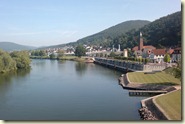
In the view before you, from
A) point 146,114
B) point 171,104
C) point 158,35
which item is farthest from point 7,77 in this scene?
point 171,104

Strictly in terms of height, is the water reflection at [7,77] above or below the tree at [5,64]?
below

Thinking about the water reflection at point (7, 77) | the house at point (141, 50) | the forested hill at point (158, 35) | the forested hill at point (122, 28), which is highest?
the forested hill at point (122, 28)

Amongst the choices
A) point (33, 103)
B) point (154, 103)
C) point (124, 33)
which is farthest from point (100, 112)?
point (124, 33)

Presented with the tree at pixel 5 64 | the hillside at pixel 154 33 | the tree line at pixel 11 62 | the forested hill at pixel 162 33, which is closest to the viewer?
the forested hill at pixel 162 33

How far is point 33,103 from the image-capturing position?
31.9 feet

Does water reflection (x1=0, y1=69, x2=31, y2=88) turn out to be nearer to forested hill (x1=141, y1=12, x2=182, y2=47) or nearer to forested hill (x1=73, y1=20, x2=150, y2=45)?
forested hill (x1=73, y1=20, x2=150, y2=45)

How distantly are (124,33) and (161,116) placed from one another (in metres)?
21.5

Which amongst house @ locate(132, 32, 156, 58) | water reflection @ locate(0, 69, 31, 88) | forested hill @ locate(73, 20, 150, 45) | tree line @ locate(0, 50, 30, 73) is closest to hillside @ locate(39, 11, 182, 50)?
forested hill @ locate(73, 20, 150, 45)

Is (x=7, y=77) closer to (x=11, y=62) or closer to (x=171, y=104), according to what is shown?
(x=11, y=62)

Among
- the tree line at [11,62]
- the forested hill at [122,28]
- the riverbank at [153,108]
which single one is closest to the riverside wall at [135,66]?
the forested hill at [122,28]

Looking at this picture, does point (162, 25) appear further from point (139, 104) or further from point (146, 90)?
point (139, 104)

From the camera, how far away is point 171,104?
23.5 ft

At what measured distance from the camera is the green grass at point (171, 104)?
6.18 meters

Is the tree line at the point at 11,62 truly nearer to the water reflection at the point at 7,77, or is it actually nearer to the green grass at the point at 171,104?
the water reflection at the point at 7,77
